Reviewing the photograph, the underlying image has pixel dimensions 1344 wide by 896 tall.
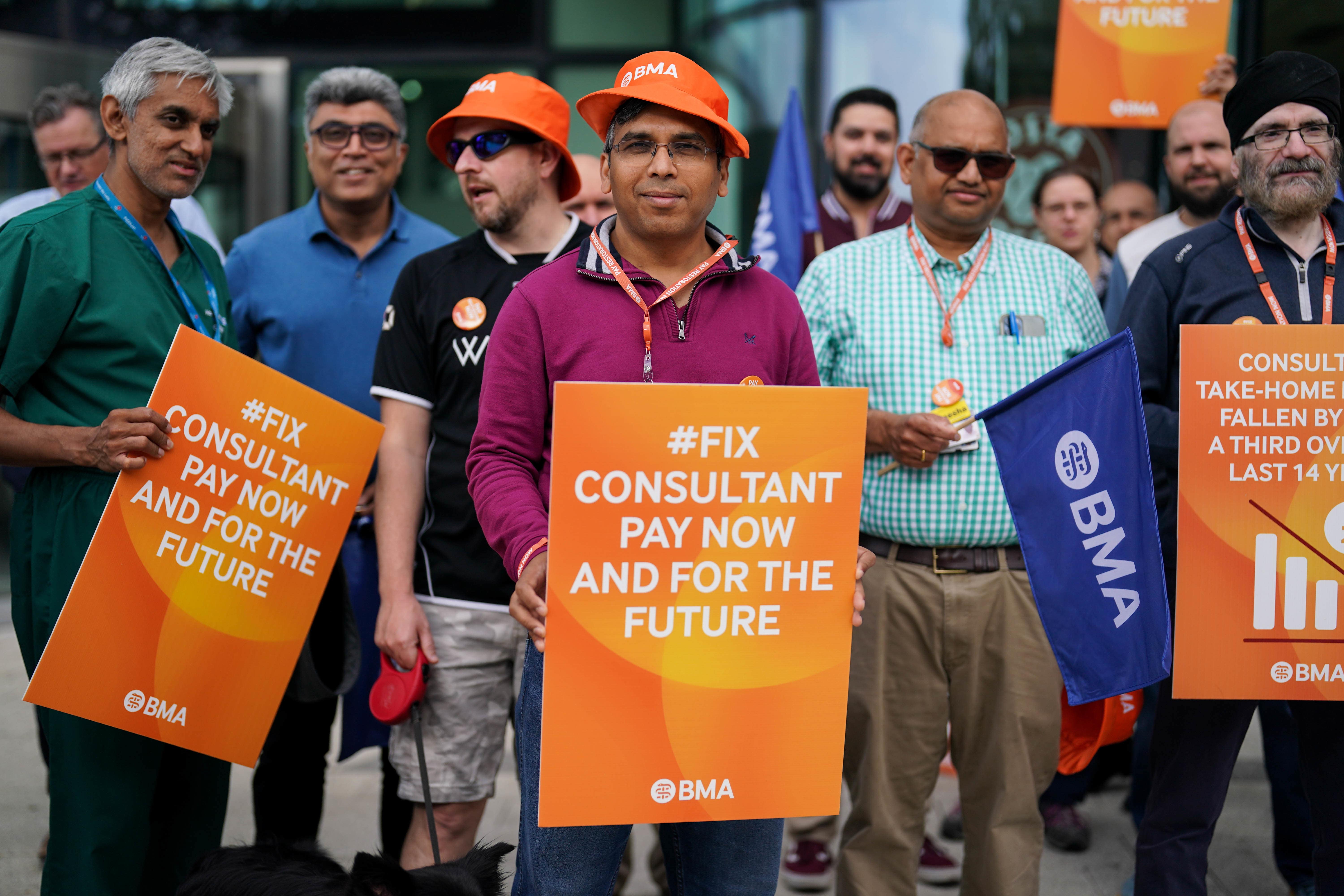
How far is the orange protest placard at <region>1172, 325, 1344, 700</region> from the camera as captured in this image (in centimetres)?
262

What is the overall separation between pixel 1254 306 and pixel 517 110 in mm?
1932

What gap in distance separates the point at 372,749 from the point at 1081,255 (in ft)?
12.5

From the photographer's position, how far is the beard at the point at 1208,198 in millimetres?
4277

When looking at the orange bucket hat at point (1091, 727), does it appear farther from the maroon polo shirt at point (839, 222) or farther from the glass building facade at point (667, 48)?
the glass building facade at point (667, 48)

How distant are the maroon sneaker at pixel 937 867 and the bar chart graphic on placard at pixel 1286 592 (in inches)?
63.2

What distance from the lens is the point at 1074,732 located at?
2.96 meters

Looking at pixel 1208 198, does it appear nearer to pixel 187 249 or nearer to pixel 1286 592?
pixel 1286 592

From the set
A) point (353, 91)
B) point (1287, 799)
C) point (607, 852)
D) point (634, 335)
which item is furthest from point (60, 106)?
point (1287, 799)

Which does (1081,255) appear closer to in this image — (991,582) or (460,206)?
(991,582)

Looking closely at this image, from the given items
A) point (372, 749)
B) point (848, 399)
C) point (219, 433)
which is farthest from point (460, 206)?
point (848, 399)

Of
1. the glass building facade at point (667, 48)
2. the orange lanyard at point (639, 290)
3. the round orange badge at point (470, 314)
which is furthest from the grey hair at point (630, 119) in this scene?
the glass building facade at point (667, 48)

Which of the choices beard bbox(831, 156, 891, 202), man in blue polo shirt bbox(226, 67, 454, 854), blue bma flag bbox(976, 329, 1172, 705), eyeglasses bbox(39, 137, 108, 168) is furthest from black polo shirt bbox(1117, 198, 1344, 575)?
eyeglasses bbox(39, 137, 108, 168)

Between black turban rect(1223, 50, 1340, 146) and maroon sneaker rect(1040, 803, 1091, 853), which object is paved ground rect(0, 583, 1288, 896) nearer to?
maroon sneaker rect(1040, 803, 1091, 853)

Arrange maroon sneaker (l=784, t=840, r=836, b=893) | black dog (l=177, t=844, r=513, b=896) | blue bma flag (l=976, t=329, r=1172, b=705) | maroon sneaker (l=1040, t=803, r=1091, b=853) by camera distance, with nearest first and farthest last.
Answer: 1. black dog (l=177, t=844, r=513, b=896)
2. blue bma flag (l=976, t=329, r=1172, b=705)
3. maroon sneaker (l=784, t=840, r=836, b=893)
4. maroon sneaker (l=1040, t=803, r=1091, b=853)
